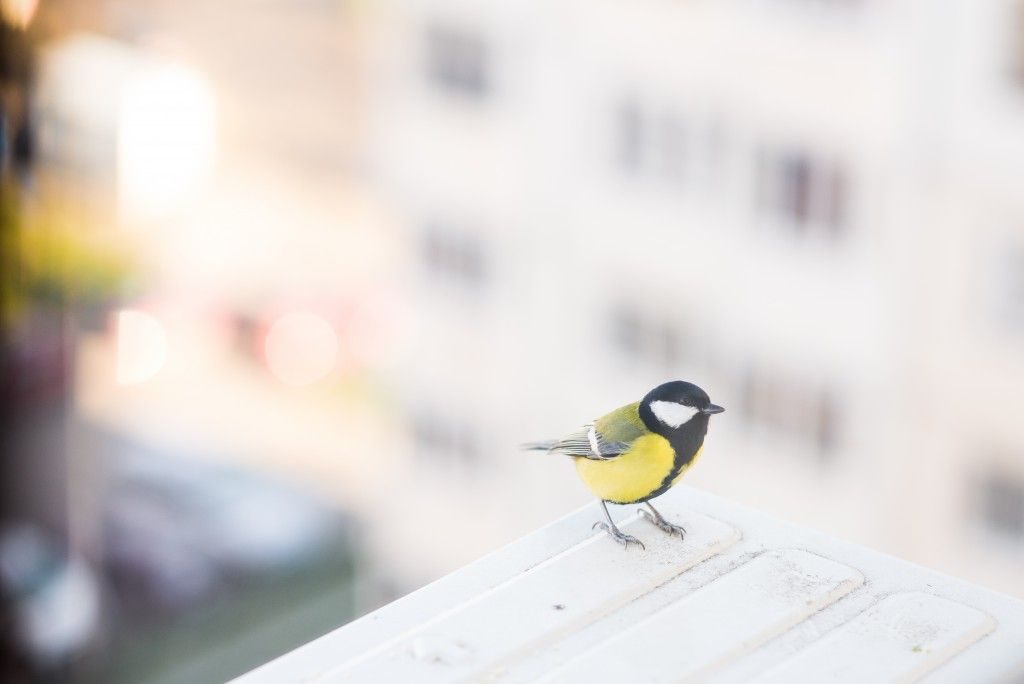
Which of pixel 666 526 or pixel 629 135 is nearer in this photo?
pixel 666 526

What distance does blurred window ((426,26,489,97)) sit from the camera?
19.0 feet

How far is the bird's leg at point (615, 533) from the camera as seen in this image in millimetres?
1209

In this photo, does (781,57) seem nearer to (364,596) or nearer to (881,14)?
(881,14)

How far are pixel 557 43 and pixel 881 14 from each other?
1.44 meters

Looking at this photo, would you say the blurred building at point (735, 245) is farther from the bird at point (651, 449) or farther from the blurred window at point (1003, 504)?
the bird at point (651, 449)

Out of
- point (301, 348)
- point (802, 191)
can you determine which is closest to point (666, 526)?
point (802, 191)

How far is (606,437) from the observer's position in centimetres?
137

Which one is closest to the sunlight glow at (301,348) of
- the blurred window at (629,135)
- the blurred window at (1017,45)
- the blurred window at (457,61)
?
the blurred window at (457,61)

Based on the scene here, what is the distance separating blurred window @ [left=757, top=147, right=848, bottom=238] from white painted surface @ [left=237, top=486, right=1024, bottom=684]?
383 centimetres

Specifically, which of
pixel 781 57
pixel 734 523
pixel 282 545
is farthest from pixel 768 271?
pixel 734 523

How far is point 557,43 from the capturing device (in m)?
5.60

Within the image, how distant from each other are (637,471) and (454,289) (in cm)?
489

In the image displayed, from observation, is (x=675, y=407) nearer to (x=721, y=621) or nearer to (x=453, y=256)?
(x=721, y=621)

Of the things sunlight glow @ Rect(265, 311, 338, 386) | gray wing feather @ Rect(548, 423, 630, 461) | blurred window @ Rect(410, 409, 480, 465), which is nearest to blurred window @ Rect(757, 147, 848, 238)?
blurred window @ Rect(410, 409, 480, 465)
